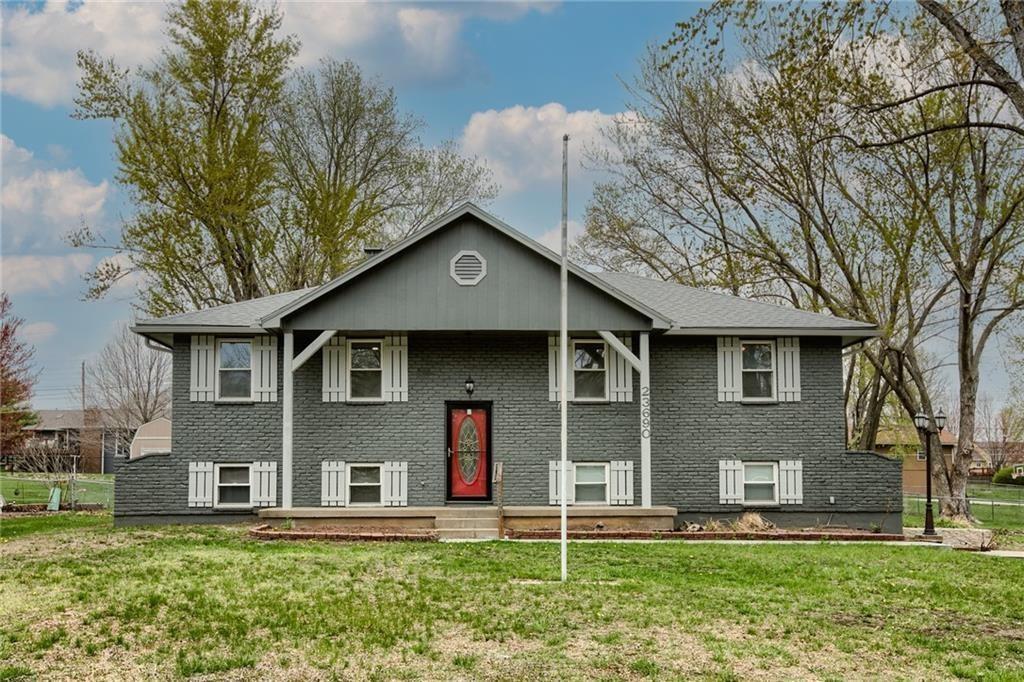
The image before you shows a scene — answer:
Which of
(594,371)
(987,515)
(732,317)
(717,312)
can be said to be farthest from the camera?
(987,515)

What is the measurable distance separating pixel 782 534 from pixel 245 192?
2072 cm

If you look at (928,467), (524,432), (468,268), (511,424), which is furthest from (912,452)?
(468,268)

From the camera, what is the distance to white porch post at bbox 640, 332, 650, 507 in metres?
19.6

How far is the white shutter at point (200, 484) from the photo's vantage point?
65.5 ft

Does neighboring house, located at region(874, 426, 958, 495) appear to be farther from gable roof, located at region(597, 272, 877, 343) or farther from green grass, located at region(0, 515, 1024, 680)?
green grass, located at region(0, 515, 1024, 680)

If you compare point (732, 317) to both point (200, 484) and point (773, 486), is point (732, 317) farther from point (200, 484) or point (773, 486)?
point (200, 484)

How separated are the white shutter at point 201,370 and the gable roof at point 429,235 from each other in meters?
1.99

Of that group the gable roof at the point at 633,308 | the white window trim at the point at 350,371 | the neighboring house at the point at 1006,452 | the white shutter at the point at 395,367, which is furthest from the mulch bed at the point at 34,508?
the neighboring house at the point at 1006,452

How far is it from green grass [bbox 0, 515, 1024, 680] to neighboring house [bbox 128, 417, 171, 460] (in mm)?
20228

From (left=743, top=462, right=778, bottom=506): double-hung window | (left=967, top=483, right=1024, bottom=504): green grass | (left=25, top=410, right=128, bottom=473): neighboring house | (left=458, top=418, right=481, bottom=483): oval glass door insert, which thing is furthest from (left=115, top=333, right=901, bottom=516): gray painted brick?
(left=25, top=410, right=128, bottom=473): neighboring house

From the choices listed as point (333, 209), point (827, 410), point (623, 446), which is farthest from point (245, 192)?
point (827, 410)

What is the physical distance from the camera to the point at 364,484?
20.0 metres

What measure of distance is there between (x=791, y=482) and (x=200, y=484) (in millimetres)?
11967

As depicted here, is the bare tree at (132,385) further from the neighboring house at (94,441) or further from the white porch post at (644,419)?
the white porch post at (644,419)
